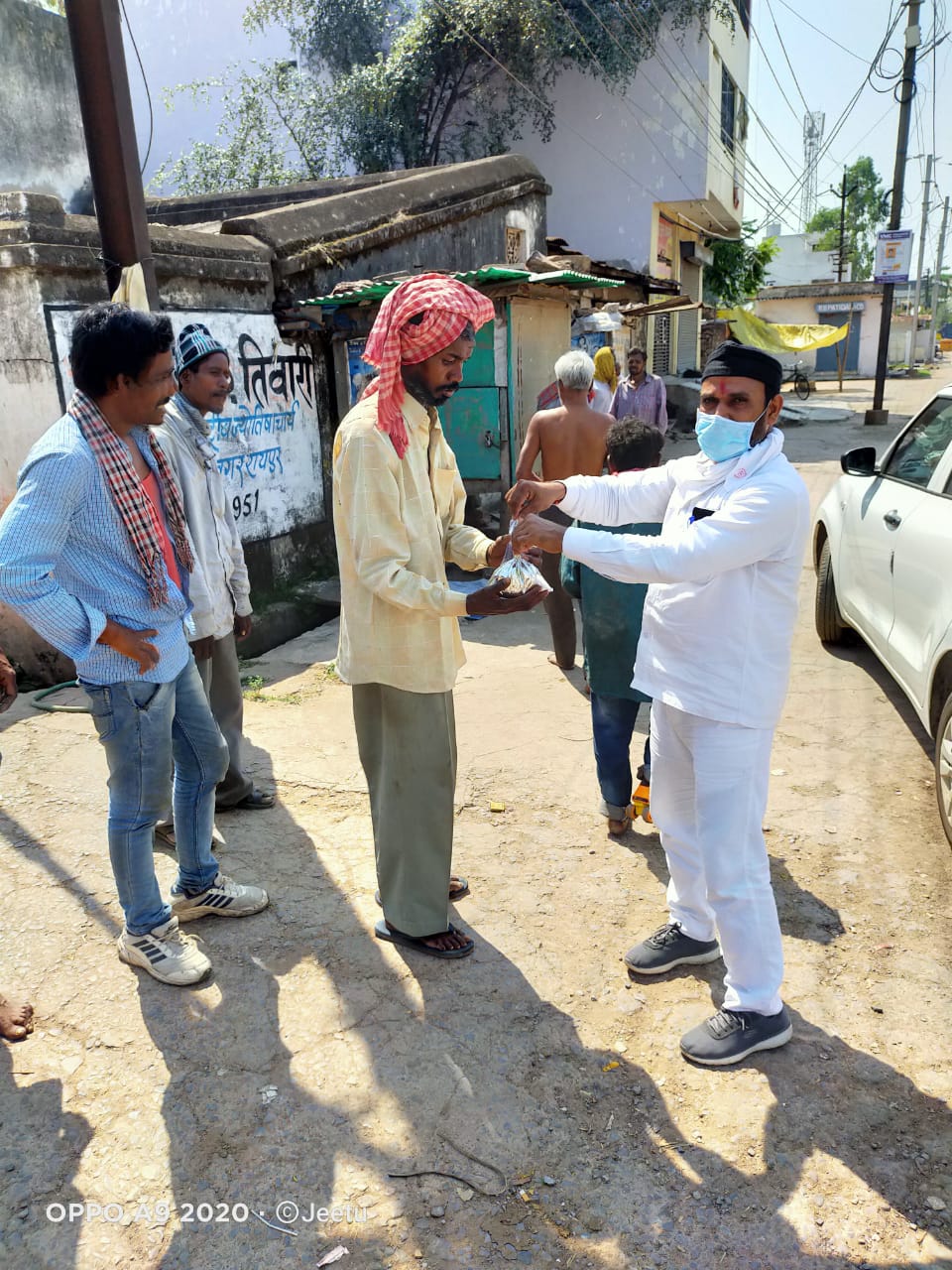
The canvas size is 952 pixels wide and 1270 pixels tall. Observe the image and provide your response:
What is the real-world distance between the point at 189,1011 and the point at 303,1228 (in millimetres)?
864

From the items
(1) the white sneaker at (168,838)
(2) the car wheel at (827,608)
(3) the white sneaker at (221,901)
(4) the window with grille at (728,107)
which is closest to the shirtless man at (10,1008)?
(3) the white sneaker at (221,901)

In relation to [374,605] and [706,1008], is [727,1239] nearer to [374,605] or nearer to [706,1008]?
[706,1008]

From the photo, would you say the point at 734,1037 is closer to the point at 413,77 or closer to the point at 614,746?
the point at 614,746

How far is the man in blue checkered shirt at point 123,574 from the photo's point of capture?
2.24 meters

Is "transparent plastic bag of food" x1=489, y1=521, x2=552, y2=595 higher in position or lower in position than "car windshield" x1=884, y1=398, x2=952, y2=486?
lower

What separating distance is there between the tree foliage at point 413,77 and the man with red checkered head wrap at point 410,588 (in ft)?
50.4

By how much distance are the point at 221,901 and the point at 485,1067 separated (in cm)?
117

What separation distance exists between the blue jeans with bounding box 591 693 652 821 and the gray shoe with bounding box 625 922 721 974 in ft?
2.63

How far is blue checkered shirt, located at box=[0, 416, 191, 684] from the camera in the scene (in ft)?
7.24

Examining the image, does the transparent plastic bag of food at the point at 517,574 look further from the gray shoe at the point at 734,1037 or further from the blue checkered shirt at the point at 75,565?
the gray shoe at the point at 734,1037

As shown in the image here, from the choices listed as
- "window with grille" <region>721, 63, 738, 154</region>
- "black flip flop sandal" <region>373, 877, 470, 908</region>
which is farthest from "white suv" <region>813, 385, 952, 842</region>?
"window with grille" <region>721, 63, 738, 154</region>

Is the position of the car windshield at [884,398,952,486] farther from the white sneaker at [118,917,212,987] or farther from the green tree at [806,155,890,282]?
the green tree at [806,155,890,282]

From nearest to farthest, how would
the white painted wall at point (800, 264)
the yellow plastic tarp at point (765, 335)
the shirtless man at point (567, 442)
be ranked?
the shirtless man at point (567, 442) → the yellow plastic tarp at point (765, 335) → the white painted wall at point (800, 264)

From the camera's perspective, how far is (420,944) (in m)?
2.93
